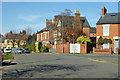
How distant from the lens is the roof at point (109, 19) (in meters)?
44.7

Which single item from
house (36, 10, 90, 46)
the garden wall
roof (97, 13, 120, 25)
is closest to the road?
the garden wall

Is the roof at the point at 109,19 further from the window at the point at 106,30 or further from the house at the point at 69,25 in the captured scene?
the house at the point at 69,25

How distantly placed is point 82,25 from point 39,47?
582 inches

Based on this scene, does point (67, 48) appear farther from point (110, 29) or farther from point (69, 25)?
point (110, 29)

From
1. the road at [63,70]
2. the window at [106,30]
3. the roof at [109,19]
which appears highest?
the roof at [109,19]

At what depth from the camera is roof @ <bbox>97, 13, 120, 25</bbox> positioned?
147 feet

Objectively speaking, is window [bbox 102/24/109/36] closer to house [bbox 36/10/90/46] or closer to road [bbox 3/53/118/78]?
house [bbox 36/10/90/46]

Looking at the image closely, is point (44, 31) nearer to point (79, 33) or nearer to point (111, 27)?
point (79, 33)

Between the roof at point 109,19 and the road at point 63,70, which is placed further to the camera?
the roof at point 109,19

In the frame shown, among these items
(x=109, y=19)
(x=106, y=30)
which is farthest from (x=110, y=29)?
(x=109, y=19)

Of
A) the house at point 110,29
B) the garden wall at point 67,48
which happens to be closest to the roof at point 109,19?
the house at point 110,29

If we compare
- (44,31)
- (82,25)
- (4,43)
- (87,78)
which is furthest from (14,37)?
(87,78)

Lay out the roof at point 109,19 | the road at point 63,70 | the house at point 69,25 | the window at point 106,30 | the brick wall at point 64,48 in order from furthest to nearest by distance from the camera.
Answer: the house at point 69,25 → the brick wall at point 64,48 → the roof at point 109,19 → the window at point 106,30 → the road at point 63,70

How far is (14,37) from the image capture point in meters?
94.7
